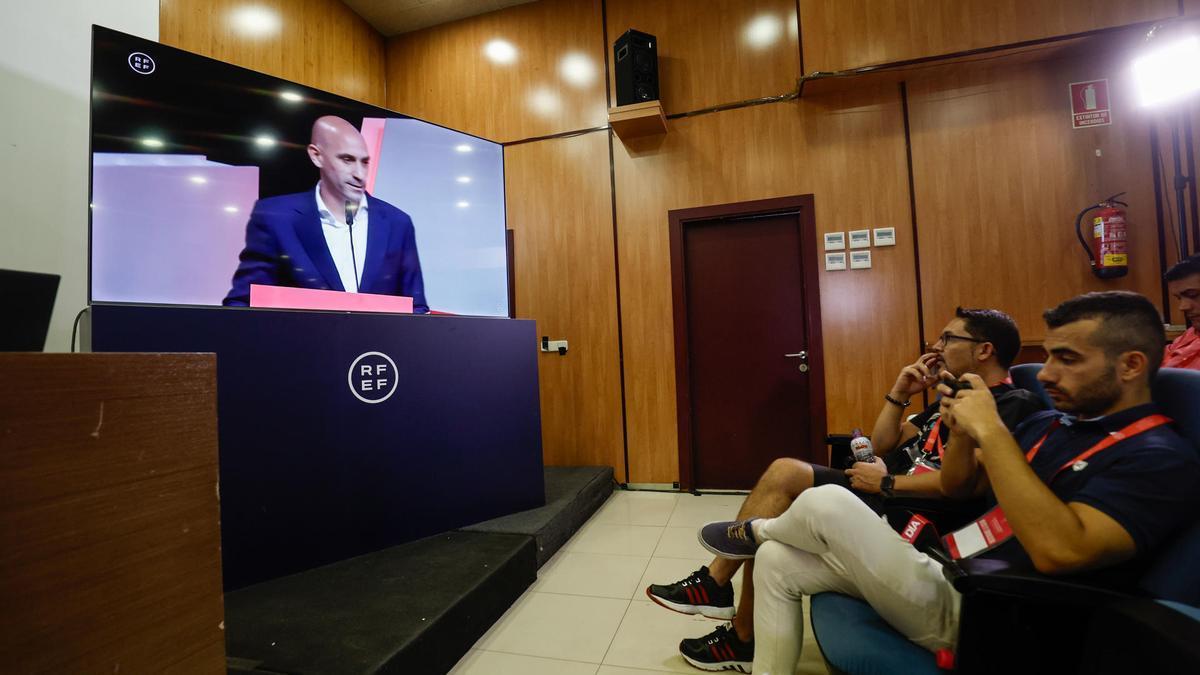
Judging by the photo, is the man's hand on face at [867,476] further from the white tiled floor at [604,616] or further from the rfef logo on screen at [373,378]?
the rfef logo on screen at [373,378]

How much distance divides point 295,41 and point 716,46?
333 cm

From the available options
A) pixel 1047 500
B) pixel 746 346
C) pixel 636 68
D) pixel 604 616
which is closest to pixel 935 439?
pixel 1047 500

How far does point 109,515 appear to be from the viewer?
2.06 feet

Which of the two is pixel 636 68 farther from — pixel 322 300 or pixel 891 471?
pixel 891 471

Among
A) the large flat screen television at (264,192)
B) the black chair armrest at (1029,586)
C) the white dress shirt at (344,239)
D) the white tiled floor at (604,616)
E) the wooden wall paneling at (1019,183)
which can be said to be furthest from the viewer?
the wooden wall paneling at (1019,183)

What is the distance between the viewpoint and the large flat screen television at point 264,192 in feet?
6.22

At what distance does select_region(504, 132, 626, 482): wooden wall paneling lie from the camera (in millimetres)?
4105

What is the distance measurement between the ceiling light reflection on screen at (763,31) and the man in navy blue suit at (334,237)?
3.05 meters

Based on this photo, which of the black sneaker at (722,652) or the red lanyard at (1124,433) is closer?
the red lanyard at (1124,433)

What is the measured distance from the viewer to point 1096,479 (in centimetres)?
103

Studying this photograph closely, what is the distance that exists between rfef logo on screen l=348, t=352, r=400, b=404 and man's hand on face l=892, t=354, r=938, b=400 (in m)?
2.36

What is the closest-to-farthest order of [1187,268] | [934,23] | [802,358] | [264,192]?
[264,192], [1187,268], [934,23], [802,358]

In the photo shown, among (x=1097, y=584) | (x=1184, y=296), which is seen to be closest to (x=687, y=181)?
(x=1184, y=296)

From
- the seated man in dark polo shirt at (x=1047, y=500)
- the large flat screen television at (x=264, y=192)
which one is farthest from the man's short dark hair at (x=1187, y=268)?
the large flat screen television at (x=264, y=192)
